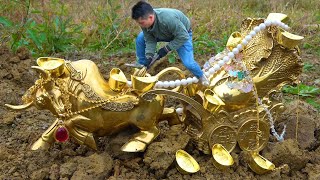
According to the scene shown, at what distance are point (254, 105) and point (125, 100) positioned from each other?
26.6 inches

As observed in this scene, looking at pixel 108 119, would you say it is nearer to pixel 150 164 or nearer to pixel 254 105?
pixel 150 164

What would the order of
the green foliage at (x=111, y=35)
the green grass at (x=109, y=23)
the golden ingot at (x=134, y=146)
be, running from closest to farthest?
1. the golden ingot at (x=134, y=146)
2. the green grass at (x=109, y=23)
3. the green foliage at (x=111, y=35)

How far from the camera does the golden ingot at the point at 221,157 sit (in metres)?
2.23

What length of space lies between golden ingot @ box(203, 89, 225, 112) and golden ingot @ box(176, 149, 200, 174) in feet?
0.81

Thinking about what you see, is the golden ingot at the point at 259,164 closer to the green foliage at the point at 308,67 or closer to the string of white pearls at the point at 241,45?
the string of white pearls at the point at 241,45

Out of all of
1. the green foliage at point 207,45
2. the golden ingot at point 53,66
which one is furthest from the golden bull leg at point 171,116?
the green foliage at point 207,45

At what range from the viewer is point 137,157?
2.25 m

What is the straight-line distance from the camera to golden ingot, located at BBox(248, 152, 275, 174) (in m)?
2.27

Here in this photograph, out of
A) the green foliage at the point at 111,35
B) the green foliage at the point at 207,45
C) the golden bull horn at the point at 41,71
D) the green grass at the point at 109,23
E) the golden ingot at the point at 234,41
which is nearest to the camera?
the golden bull horn at the point at 41,71

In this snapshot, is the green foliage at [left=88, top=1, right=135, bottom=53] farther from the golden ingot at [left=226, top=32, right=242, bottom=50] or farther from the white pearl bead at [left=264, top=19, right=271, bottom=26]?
the white pearl bead at [left=264, top=19, right=271, bottom=26]

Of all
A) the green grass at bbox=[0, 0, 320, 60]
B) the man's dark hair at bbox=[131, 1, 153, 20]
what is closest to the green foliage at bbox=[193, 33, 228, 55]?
the green grass at bbox=[0, 0, 320, 60]

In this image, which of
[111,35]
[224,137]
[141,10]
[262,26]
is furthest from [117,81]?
[111,35]

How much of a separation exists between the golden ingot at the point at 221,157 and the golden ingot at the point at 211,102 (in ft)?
0.70

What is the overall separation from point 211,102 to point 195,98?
0.19 meters
